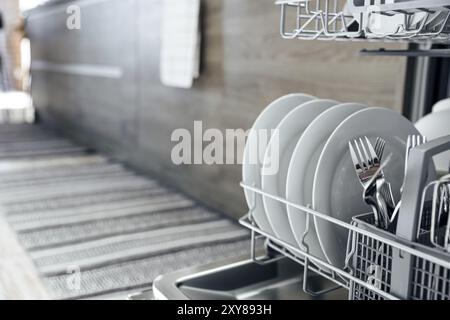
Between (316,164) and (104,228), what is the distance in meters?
1.15

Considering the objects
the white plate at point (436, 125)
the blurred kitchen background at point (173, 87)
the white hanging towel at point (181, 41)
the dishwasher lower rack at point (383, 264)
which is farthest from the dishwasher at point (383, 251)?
the white hanging towel at point (181, 41)

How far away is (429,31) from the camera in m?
0.48

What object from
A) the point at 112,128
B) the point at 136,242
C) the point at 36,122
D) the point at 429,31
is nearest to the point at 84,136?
the point at 112,128

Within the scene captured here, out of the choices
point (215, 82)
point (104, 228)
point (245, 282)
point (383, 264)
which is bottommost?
point (104, 228)

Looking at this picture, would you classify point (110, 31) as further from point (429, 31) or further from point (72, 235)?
point (429, 31)

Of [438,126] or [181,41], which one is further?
[181,41]

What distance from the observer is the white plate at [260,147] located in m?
0.59

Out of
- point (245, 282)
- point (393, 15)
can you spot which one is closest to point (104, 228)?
point (245, 282)

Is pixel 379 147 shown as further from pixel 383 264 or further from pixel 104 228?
pixel 104 228

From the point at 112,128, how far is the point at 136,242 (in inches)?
45.3

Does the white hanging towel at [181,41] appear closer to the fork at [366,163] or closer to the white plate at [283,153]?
the white plate at [283,153]

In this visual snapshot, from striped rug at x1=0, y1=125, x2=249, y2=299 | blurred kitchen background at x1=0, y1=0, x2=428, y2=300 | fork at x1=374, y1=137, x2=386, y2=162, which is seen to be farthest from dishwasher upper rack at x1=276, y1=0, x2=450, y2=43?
striped rug at x1=0, y1=125, x2=249, y2=299

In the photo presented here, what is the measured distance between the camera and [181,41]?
1709 mm

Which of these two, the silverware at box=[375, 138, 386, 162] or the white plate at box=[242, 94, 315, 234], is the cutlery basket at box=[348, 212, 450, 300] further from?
the white plate at box=[242, 94, 315, 234]
